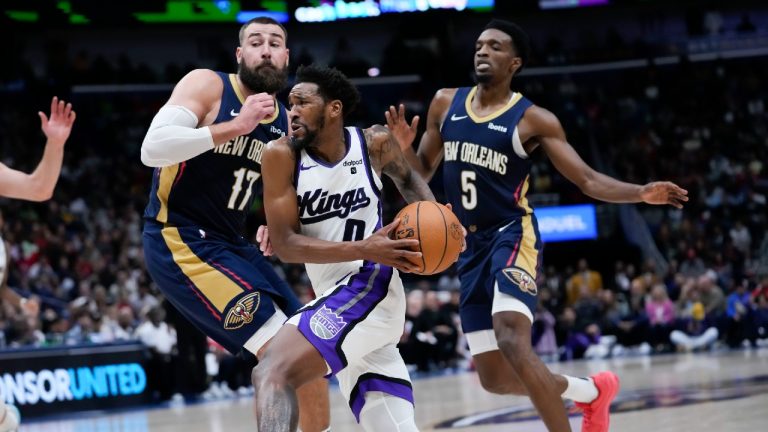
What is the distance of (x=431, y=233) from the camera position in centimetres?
505

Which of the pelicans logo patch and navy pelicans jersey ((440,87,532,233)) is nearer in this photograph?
the pelicans logo patch

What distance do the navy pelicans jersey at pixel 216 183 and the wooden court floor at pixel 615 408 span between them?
10.4 feet

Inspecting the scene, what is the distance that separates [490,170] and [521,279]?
2.58 feet

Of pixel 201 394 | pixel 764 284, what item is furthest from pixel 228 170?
pixel 764 284

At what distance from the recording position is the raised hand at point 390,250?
495 cm

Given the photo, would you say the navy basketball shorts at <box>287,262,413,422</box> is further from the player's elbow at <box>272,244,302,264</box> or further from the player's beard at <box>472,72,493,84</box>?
the player's beard at <box>472,72,493,84</box>

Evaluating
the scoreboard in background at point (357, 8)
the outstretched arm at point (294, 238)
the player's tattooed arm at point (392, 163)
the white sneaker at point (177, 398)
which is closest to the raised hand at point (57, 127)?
the outstretched arm at point (294, 238)

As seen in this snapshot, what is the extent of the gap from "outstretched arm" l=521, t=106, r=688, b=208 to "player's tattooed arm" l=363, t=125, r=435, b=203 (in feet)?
3.78

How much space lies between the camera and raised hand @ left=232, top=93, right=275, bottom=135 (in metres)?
5.60

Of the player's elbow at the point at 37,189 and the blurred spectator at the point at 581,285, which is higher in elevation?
the player's elbow at the point at 37,189

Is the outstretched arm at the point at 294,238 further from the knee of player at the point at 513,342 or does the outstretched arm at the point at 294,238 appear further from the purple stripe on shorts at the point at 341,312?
the knee of player at the point at 513,342

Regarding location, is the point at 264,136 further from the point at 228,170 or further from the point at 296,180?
the point at 296,180

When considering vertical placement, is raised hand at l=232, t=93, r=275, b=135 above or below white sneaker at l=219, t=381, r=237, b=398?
above

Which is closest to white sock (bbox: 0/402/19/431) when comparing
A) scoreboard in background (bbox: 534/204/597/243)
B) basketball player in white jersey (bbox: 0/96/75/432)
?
basketball player in white jersey (bbox: 0/96/75/432)
